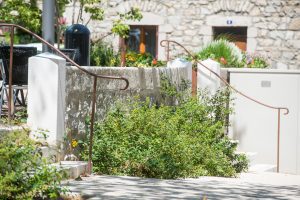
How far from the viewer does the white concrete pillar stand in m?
9.97

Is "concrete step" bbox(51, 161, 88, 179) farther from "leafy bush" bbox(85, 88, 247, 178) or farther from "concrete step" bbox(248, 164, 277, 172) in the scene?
"concrete step" bbox(248, 164, 277, 172)

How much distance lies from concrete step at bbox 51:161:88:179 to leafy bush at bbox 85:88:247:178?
1.24 ft

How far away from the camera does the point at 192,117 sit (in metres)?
13.1

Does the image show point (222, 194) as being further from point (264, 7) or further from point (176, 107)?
point (264, 7)

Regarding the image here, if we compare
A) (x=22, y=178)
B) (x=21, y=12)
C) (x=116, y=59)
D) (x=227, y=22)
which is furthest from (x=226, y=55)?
(x=22, y=178)

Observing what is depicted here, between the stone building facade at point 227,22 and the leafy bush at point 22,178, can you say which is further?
the stone building facade at point 227,22

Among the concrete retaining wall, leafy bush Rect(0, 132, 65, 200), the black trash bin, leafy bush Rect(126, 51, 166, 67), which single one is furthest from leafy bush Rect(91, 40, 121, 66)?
leafy bush Rect(0, 132, 65, 200)

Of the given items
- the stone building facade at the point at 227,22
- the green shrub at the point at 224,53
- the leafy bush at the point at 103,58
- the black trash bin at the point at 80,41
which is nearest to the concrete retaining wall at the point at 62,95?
the black trash bin at the point at 80,41

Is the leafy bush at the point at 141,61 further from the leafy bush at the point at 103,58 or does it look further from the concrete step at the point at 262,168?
the concrete step at the point at 262,168

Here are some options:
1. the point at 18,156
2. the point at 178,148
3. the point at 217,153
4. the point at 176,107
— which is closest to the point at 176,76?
the point at 176,107

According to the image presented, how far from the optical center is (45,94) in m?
10.0

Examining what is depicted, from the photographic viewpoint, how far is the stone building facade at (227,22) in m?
21.8

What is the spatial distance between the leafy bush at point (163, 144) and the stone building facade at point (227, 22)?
8734mm

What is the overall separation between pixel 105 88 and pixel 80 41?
7.58 ft
